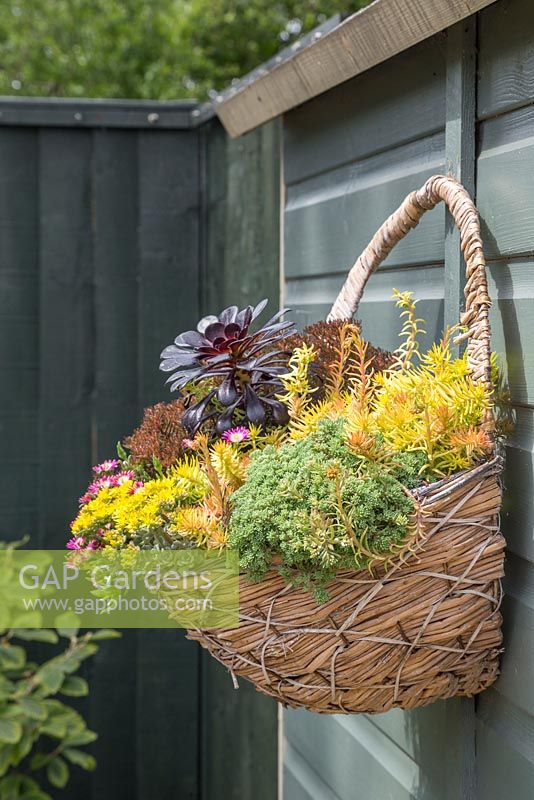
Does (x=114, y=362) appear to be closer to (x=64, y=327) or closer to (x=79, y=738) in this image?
(x=64, y=327)

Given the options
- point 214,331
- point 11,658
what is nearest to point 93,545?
point 214,331

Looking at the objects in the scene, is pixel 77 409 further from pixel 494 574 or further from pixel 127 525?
pixel 494 574

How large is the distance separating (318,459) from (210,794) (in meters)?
2.07

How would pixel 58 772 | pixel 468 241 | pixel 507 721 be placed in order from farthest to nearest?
pixel 58 772 < pixel 507 721 < pixel 468 241

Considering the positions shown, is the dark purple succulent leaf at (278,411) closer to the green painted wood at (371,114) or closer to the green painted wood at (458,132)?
the green painted wood at (458,132)

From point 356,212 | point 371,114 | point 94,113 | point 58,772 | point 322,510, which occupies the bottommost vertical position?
point 58,772

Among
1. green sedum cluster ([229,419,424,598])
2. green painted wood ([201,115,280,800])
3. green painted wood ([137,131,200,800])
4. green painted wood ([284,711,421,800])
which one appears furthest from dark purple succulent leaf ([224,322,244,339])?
green painted wood ([137,131,200,800])

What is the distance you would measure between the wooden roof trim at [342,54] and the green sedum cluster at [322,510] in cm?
56

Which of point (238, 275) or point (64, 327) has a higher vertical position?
point (238, 275)

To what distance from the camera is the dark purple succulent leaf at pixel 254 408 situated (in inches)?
48.9

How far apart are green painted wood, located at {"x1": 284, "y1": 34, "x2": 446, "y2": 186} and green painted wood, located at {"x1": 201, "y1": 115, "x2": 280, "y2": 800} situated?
0.25 meters

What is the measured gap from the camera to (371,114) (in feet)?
5.39

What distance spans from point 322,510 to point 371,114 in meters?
0.84

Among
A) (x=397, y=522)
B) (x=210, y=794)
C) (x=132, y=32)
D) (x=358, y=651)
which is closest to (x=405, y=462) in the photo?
(x=397, y=522)
